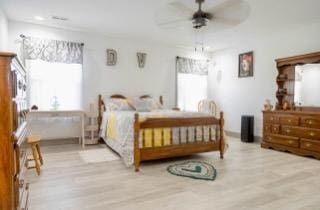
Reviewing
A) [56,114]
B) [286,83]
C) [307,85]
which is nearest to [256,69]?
[286,83]

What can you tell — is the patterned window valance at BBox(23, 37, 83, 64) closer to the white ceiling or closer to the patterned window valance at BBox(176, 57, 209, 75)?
the white ceiling

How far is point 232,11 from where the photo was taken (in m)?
2.99

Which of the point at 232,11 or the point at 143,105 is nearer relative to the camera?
the point at 232,11

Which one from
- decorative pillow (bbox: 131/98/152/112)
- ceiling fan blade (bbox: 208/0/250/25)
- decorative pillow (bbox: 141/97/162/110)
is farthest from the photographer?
decorative pillow (bbox: 141/97/162/110)

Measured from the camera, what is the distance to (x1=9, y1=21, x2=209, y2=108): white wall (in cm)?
489

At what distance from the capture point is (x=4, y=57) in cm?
115

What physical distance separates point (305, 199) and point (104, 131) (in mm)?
3753

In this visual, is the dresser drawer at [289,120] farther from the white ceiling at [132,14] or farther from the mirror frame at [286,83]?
the white ceiling at [132,14]

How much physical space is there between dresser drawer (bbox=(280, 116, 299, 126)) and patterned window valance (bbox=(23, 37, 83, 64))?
4.50m

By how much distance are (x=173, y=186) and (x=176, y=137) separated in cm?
106

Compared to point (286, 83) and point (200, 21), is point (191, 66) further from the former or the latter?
point (200, 21)

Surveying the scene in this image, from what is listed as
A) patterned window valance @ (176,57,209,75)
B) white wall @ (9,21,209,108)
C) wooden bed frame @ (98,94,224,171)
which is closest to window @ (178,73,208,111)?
patterned window valance @ (176,57,209,75)

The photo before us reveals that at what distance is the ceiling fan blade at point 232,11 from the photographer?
2.81 m

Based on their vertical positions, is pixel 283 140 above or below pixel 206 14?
below
